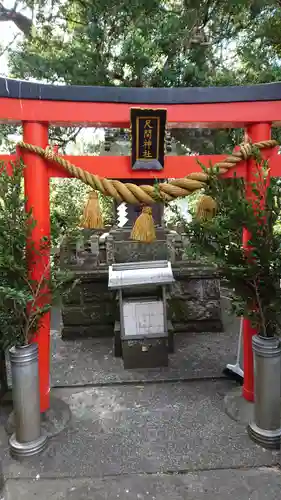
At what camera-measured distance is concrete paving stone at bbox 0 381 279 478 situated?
270cm

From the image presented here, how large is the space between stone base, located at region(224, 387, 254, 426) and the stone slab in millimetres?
587

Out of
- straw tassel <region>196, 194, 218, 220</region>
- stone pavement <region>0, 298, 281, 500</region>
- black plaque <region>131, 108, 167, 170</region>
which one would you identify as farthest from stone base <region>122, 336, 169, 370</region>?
black plaque <region>131, 108, 167, 170</region>

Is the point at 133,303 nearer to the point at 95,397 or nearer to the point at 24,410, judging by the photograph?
the point at 95,397

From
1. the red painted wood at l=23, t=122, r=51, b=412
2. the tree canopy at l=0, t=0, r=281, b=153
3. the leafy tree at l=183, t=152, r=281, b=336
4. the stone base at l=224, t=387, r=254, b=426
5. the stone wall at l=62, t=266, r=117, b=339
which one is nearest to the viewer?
the leafy tree at l=183, t=152, r=281, b=336

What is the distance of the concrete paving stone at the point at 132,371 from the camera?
4.15 metres

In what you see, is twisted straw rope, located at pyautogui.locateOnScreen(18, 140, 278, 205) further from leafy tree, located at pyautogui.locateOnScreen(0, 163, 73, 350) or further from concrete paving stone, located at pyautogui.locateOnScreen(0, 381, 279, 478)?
concrete paving stone, located at pyautogui.locateOnScreen(0, 381, 279, 478)

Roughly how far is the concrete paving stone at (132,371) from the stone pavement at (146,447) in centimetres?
2

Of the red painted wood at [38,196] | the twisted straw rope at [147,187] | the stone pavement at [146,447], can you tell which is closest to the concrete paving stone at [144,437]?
the stone pavement at [146,447]

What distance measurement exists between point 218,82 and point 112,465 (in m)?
6.17

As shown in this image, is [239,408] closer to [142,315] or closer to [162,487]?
[162,487]

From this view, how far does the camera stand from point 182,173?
3.08 m

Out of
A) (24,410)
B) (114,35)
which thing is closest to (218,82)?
(114,35)

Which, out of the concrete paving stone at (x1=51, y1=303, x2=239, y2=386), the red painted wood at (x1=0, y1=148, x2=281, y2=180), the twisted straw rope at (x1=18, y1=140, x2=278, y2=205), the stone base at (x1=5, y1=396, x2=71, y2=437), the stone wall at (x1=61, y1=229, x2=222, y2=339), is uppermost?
the red painted wood at (x1=0, y1=148, x2=281, y2=180)

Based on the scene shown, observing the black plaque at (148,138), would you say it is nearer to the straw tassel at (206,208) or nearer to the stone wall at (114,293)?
the straw tassel at (206,208)
